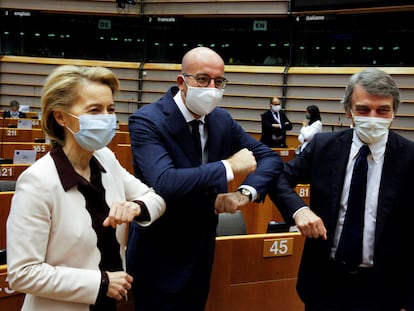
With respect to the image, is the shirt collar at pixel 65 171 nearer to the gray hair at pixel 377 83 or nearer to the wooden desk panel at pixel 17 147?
the gray hair at pixel 377 83

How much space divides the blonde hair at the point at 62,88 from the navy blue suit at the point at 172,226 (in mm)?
375

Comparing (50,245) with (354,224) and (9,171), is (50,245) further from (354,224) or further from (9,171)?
(9,171)

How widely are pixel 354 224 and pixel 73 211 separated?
1009mm

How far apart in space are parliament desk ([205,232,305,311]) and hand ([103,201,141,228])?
0.92m

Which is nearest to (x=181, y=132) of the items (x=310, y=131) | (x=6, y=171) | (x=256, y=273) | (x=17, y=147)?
(x=256, y=273)

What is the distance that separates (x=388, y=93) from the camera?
1771 millimetres

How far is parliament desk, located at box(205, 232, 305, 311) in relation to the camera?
7.73 ft

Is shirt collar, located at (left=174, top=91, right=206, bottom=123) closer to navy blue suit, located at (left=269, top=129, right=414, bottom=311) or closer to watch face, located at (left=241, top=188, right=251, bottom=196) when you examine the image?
watch face, located at (left=241, top=188, right=251, bottom=196)

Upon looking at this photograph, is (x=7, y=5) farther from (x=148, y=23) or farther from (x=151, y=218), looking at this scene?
(x=151, y=218)

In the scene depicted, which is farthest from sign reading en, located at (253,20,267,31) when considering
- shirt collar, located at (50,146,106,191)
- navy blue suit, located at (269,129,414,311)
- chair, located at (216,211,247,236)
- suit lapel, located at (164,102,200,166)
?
shirt collar, located at (50,146,106,191)

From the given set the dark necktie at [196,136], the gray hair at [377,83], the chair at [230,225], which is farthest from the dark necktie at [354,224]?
the chair at [230,225]

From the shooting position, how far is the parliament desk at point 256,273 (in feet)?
7.73

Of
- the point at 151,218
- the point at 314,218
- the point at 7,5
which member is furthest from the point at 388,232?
the point at 7,5

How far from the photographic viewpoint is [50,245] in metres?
1.40
